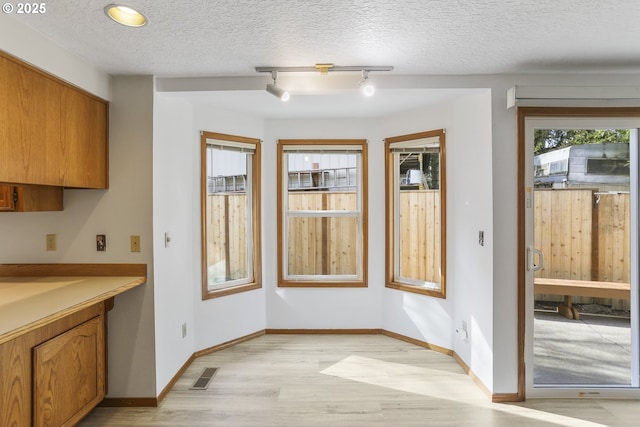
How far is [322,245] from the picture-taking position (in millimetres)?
3824

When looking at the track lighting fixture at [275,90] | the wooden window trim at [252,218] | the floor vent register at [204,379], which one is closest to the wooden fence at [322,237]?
the wooden window trim at [252,218]

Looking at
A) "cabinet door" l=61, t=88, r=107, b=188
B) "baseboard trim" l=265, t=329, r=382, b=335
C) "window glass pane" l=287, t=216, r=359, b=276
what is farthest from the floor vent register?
"cabinet door" l=61, t=88, r=107, b=188

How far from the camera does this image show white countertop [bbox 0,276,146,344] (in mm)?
1509

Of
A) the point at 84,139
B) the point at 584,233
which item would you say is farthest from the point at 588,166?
the point at 84,139

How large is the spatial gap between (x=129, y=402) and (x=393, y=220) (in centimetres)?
279

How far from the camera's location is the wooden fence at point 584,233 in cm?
251

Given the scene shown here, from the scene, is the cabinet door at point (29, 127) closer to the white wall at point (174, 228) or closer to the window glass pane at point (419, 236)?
the white wall at point (174, 228)

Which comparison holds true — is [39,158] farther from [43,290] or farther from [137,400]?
[137,400]

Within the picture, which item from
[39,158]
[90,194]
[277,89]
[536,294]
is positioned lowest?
[536,294]

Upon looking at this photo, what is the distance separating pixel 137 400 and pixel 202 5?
260 cm

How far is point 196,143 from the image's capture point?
3.18m

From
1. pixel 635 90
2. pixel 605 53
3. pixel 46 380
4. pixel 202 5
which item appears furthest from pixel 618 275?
pixel 46 380

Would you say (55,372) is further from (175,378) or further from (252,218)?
(252,218)

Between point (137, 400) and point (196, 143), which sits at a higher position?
point (196, 143)
